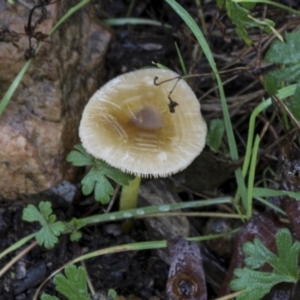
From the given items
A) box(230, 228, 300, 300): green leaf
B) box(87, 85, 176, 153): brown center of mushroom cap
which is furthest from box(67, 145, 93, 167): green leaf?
box(230, 228, 300, 300): green leaf

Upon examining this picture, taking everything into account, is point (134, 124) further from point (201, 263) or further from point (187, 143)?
point (201, 263)

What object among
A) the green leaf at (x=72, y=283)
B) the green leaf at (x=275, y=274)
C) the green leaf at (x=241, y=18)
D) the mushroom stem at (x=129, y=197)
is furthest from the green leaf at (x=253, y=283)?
the green leaf at (x=241, y=18)

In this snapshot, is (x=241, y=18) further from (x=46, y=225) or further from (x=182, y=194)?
(x=46, y=225)

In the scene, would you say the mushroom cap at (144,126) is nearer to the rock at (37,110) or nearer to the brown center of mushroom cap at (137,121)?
the brown center of mushroom cap at (137,121)

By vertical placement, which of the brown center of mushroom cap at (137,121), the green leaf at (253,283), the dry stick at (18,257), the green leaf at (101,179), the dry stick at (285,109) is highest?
the dry stick at (285,109)

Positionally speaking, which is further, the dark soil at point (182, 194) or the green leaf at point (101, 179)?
the dark soil at point (182, 194)

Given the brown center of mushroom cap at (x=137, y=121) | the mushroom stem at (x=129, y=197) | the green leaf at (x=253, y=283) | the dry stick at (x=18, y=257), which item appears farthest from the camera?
the mushroom stem at (x=129, y=197)

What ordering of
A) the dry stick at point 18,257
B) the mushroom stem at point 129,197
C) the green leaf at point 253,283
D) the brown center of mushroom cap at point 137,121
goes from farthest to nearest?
the mushroom stem at point 129,197 → the dry stick at point 18,257 → the brown center of mushroom cap at point 137,121 → the green leaf at point 253,283

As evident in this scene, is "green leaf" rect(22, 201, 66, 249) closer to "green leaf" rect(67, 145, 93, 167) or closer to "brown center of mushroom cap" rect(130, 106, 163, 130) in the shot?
"green leaf" rect(67, 145, 93, 167)
